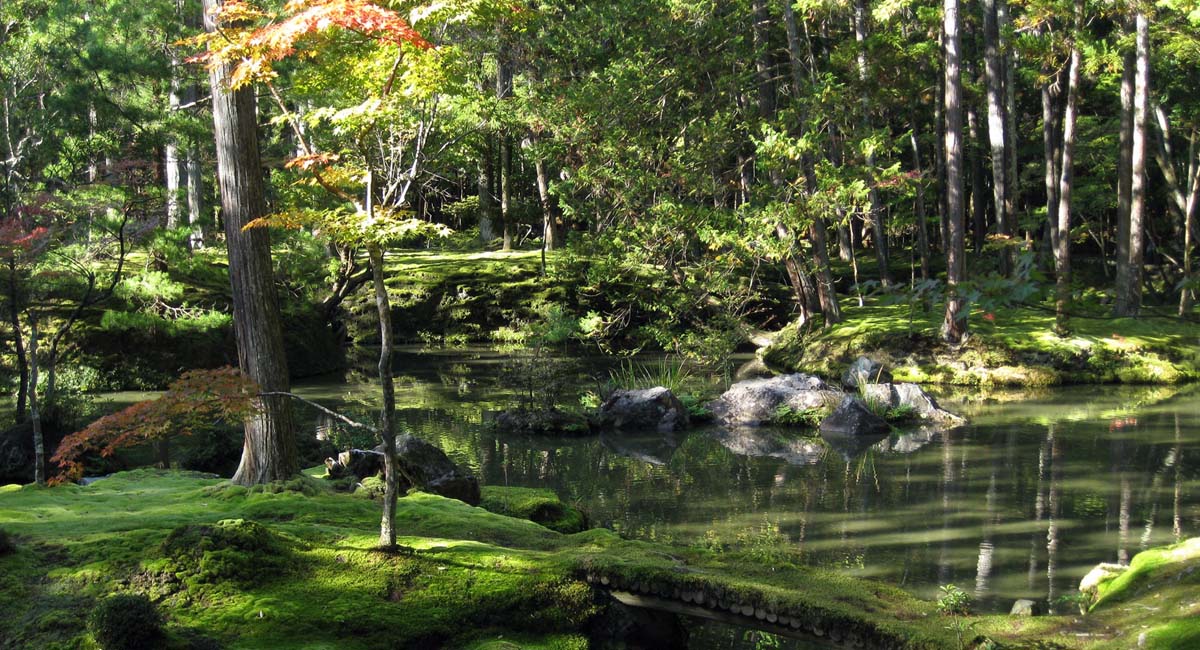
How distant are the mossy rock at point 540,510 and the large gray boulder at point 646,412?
219 inches

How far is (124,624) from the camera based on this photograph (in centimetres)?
420

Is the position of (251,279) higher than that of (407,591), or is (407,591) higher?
(251,279)

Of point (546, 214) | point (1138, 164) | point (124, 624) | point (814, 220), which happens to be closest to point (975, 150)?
point (1138, 164)

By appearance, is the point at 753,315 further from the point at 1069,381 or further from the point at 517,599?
the point at 517,599

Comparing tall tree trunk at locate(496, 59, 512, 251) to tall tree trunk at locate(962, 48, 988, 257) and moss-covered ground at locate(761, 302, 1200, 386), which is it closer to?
moss-covered ground at locate(761, 302, 1200, 386)

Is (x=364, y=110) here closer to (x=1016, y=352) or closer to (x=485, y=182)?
(x=1016, y=352)

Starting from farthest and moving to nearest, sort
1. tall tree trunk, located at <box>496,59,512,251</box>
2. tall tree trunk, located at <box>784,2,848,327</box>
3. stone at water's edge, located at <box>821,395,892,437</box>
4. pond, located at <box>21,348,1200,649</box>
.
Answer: tall tree trunk, located at <box>496,59,512,251</box>
tall tree trunk, located at <box>784,2,848,327</box>
stone at water's edge, located at <box>821,395,892,437</box>
pond, located at <box>21,348,1200,649</box>

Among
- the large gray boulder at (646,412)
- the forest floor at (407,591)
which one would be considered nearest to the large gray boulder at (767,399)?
the large gray boulder at (646,412)

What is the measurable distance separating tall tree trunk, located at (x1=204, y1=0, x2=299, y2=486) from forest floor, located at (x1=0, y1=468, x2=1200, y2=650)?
148 cm

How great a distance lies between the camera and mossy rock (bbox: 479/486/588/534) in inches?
323

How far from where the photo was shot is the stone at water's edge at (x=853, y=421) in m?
13.5

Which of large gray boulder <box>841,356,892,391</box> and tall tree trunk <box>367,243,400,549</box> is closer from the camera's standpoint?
tall tree trunk <box>367,243,400,549</box>

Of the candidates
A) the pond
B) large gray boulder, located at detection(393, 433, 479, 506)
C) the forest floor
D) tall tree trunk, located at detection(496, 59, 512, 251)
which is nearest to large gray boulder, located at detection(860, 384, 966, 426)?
the pond

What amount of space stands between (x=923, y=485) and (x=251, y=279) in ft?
24.2
